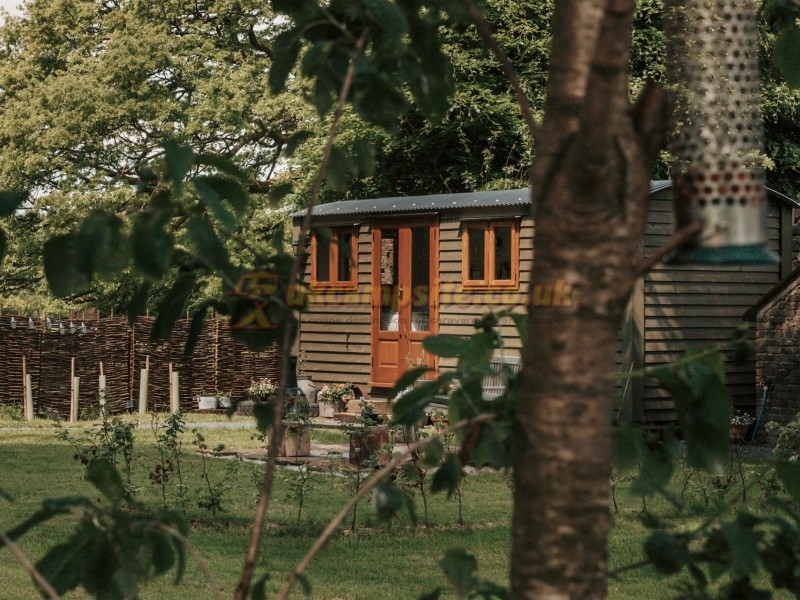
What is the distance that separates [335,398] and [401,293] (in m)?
1.73

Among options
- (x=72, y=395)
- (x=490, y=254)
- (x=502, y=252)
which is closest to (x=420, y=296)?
(x=490, y=254)

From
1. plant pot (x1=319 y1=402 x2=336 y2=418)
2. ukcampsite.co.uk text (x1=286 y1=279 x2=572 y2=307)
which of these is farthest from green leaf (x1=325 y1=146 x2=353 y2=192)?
plant pot (x1=319 y1=402 x2=336 y2=418)

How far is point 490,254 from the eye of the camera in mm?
14969

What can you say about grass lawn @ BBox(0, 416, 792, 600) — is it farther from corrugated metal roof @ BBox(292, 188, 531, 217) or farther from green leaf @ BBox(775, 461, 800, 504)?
corrugated metal roof @ BBox(292, 188, 531, 217)

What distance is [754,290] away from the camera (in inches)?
598

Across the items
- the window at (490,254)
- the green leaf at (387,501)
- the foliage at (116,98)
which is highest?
the foliage at (116,98)

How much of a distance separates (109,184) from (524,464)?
21.8 metres

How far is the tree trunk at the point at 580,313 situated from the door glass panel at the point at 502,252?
13.7 m

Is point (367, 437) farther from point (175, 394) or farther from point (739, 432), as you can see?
point (175, 394)

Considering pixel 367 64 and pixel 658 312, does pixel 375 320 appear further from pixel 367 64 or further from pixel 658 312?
pixel 367 64

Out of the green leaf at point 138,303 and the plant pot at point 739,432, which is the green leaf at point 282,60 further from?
the plant pot at point 739,432

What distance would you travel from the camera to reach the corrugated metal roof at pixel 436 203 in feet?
47.7

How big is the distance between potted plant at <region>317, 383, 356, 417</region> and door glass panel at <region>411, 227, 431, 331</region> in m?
1.35

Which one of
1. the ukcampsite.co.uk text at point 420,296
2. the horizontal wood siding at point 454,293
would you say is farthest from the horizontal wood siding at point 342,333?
the horizontal wood siding at point 454,293
